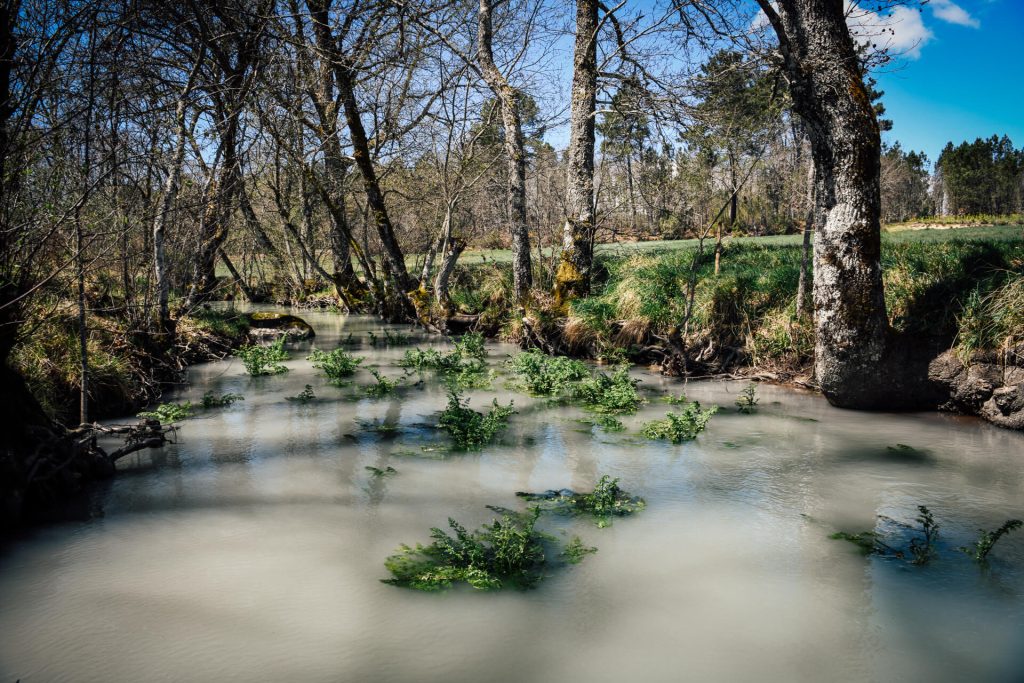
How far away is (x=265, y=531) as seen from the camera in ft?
14.5

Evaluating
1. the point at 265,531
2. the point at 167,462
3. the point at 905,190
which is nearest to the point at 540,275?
the point at 167,462

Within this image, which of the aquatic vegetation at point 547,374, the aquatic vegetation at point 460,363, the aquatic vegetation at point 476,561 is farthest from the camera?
the aquatic vegetation at point 460,363

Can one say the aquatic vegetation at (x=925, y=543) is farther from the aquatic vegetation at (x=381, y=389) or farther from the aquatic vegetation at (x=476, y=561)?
the aquatic vegetation at (x=381, y=389)

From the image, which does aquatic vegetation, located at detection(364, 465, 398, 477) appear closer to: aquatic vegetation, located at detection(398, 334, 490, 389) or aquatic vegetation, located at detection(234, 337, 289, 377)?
aquatic vegetation, located at detection(398, 334, 490, 389)

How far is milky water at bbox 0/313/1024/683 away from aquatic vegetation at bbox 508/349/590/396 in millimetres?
2069

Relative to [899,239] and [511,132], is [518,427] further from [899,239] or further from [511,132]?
[899,239]

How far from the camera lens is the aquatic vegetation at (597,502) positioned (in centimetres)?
466

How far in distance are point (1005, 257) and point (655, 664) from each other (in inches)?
306

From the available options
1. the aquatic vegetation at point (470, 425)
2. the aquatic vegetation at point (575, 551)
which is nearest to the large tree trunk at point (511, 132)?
the aquatic vegetation at point (470, 425)

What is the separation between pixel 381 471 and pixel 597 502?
6.56 feet

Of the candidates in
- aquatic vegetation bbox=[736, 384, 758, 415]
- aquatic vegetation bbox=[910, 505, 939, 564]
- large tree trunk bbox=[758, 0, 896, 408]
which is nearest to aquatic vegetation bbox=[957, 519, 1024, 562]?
aquatic vegetation bbox=[910, 505, 939, 564]

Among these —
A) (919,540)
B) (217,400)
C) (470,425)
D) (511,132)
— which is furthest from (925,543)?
(511,132)

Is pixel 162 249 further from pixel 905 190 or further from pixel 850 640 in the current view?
pixel 905 190

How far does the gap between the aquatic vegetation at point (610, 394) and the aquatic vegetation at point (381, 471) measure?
298cm
